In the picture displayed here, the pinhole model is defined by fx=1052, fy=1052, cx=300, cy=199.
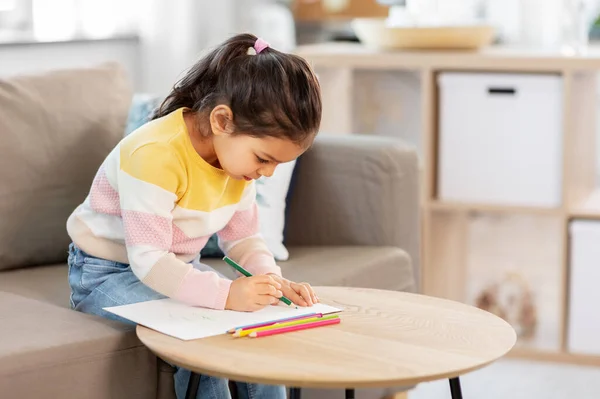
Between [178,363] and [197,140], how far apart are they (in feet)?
1.46

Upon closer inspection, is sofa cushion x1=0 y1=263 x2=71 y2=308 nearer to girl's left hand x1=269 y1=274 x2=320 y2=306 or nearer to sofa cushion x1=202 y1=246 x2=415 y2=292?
sofa cushion x1=202 y1=246 x2=415 y2=292

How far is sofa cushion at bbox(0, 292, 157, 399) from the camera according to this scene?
149 cm

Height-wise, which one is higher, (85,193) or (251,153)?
(251,153)

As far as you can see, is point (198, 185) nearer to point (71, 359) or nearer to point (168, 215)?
point (168, 215)

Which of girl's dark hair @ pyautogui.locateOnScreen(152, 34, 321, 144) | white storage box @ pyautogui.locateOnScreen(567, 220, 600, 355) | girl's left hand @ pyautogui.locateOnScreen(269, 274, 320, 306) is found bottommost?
white storage box @ pyautogui.locateOnScreen(567, 220, 600, 355)

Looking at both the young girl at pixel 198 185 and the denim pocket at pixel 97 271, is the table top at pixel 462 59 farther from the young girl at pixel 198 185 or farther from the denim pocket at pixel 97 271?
the denim pocket at pixel 97 271

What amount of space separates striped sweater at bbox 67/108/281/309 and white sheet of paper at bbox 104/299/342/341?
23 mm

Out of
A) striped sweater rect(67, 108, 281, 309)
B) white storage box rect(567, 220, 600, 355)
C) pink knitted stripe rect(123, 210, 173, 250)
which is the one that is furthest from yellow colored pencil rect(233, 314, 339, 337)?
white storage box rect(567, 220, 600, 355)

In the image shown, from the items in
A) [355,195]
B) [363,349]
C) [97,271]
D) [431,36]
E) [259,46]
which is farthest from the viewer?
[431,36]

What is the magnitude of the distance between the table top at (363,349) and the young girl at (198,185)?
12 centimetres

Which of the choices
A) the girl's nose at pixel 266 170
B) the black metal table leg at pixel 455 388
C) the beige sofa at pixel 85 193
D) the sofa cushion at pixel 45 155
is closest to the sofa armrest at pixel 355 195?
the beige sofa at pixel 85 193

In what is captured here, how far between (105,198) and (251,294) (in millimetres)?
335

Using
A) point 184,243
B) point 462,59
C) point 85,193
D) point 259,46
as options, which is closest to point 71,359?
point 184,243

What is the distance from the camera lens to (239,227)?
1.77 meters
